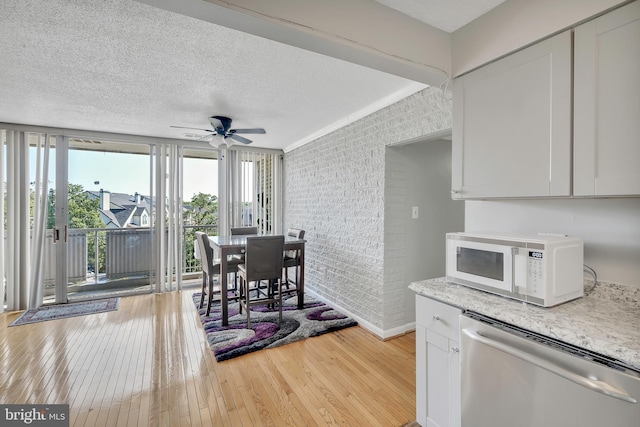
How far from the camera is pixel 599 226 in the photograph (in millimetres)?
1415

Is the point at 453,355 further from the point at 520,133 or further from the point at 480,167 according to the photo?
the point at 520,133

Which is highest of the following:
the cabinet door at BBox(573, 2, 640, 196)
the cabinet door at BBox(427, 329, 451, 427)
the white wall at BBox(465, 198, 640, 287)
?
the cabinet door at BBox(573, 2, 640, 196)

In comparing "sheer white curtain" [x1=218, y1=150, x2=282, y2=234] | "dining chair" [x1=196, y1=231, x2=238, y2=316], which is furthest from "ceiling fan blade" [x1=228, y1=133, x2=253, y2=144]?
"sheer white curtain" [x1=218, y1=150, x2=282, y2=234]

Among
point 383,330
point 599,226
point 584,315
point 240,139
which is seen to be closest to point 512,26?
point 599,226

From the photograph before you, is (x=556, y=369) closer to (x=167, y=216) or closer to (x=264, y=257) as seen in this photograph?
(x=264, y=257)

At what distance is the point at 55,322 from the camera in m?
3.39

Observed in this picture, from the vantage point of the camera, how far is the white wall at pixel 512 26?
49.7 inches

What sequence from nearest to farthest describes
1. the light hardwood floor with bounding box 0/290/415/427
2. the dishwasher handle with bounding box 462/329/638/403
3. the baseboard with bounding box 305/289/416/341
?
the dishwasher handle with bounding box 462/329/638/403
the light hardwood floor with bounding box 0/290/415/427
the baseboard with bounding box 305/289/416/341

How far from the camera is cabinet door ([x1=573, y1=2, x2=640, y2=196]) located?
111 cm

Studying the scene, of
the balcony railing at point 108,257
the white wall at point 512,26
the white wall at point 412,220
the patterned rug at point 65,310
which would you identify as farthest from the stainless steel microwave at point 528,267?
the balcony railing at point 108,257

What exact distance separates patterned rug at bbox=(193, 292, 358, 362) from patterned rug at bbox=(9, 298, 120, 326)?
4.07 ft

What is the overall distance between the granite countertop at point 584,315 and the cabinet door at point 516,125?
0.51m

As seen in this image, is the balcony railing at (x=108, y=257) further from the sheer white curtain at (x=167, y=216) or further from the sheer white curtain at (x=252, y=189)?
the sheer white curtain at (x=252, y=189)

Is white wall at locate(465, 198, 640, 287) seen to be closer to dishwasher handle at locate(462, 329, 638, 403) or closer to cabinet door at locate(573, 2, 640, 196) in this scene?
cabinet door at locate(573, 2, 640, 196)
